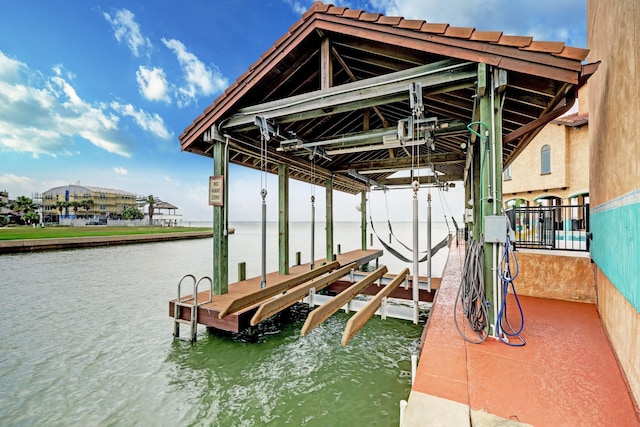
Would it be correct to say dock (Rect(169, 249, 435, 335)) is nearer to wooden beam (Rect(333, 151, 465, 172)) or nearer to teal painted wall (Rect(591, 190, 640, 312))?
teal painted wall (Rect(591, 190, 640, 312))

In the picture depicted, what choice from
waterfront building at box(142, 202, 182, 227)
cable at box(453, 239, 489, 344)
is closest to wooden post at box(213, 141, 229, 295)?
cable at box(453, 239, 489, 344)

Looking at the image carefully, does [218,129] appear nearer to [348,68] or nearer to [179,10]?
[348,68]

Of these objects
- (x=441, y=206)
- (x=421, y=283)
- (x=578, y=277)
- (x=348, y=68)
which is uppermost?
(x=348, y=68)

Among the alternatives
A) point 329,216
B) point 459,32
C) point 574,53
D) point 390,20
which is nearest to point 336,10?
point 390,20

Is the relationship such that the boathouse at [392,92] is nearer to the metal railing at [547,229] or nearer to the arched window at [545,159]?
the metal railing at [547,229]

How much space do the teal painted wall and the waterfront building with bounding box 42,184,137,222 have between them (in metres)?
63.4

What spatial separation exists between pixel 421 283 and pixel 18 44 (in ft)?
100

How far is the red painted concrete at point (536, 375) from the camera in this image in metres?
1.48

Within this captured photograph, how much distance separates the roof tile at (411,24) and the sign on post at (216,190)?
3357mm

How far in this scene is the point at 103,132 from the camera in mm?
35094

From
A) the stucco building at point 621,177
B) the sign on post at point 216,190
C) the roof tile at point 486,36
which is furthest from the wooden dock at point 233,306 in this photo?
the roof tile at point 486,36

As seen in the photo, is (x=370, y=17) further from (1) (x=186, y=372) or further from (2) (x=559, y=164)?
(2) (x=559, y=164)

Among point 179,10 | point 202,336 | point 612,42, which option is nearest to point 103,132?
point 179,10

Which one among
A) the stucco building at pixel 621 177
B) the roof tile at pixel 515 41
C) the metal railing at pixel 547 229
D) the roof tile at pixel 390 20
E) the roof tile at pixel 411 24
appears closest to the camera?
the stucco building at pixel 621 177
